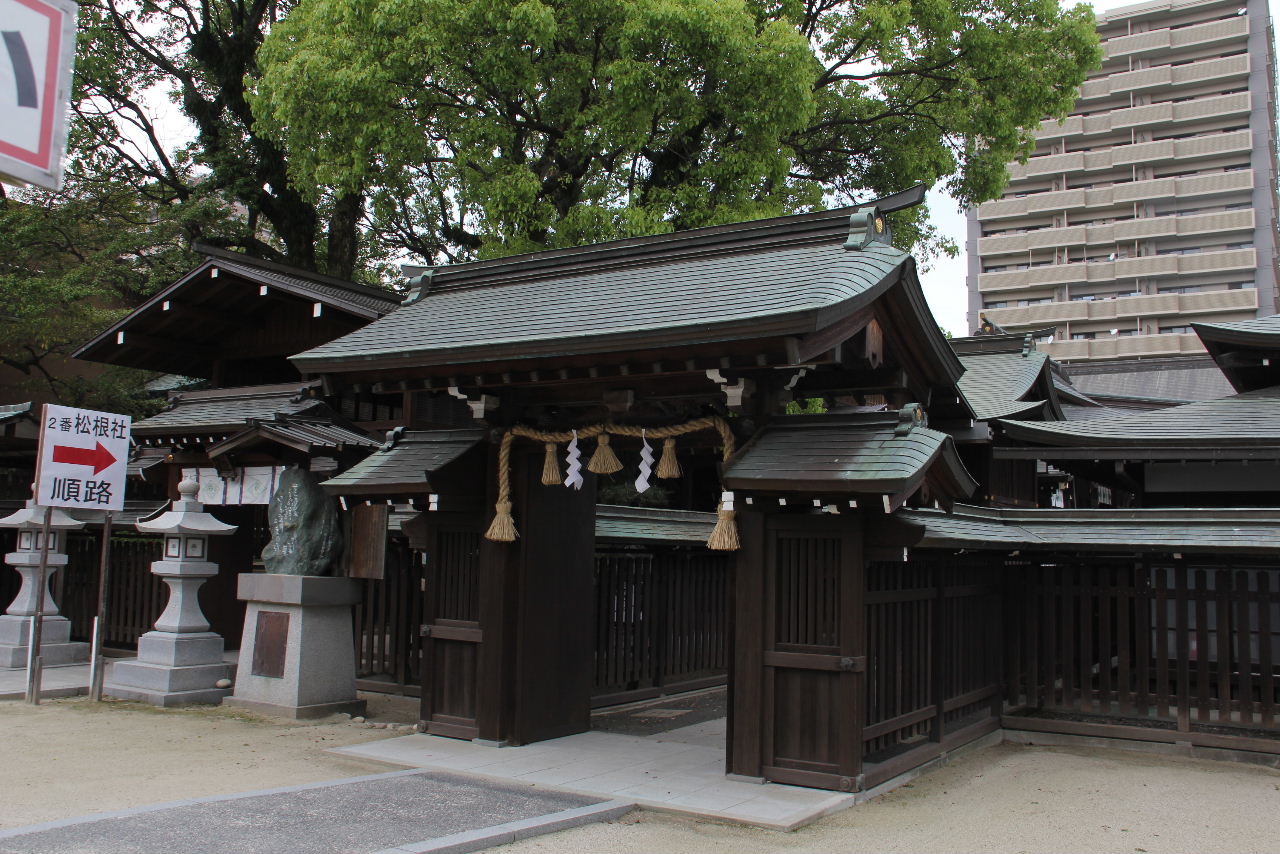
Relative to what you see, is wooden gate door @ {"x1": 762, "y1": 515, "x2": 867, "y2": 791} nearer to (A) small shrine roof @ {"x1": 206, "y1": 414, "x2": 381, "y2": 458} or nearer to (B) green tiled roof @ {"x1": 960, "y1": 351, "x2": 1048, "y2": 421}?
(A) small shrine roof @ {"x1": 206, "y1": 414, "x2": 381, "y2": 458}

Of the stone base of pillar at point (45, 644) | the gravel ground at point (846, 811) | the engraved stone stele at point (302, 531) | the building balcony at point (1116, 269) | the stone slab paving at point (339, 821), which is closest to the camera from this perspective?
the stone slab paving at point (339, 821)

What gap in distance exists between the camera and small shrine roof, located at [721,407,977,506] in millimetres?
7238

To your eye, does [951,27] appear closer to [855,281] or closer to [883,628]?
[855,281]

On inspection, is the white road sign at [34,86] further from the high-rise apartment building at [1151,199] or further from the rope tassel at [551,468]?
the high-rise apartment building at [1151,199]

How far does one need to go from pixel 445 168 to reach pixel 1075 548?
45.7 feet

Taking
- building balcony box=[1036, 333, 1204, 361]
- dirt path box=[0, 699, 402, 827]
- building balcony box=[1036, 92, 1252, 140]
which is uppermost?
building balcony box=[1036, 92, 1252, 140]

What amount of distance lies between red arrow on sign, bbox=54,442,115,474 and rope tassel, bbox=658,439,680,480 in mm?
6842

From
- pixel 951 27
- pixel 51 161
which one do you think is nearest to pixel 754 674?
pixel 51 161

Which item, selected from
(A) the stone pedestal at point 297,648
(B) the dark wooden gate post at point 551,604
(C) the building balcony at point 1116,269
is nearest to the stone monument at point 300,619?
(A) the stone pedestal at point 297,648

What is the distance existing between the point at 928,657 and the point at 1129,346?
59.7 meters

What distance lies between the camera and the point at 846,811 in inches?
292

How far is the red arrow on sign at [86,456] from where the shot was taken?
35.9 feet

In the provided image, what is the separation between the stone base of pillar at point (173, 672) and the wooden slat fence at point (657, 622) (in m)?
4.68

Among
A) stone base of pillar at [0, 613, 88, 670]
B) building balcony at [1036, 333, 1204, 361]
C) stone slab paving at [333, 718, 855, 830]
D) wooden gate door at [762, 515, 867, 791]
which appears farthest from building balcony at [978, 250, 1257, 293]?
stone base of pillar at [0, 613, 88, 670]
